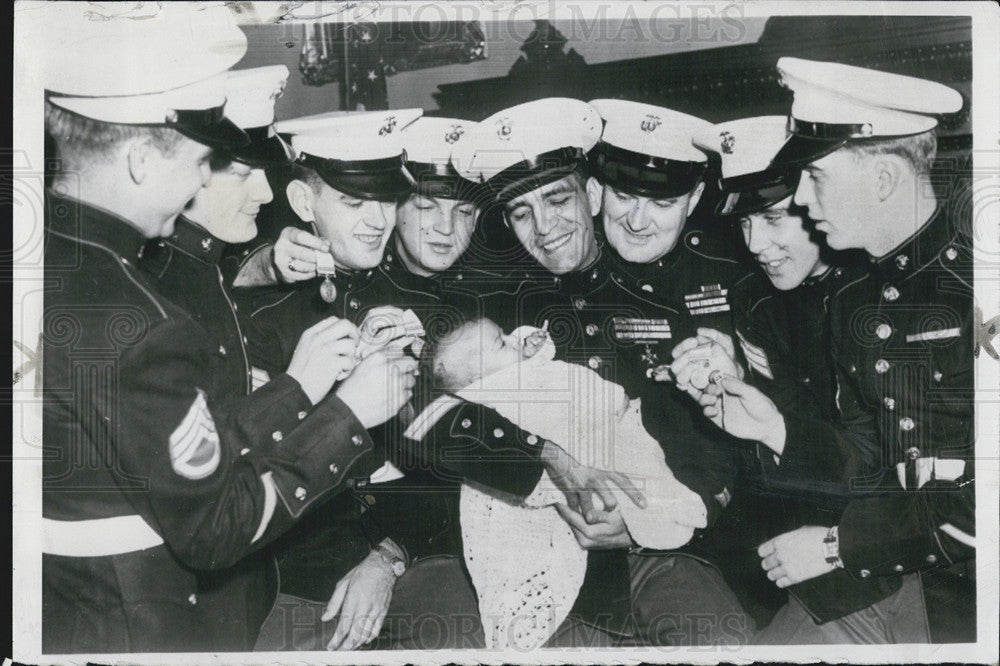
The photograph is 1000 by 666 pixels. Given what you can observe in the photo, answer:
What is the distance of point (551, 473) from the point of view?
2.73 metres

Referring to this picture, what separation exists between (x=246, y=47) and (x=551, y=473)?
1.49 metres

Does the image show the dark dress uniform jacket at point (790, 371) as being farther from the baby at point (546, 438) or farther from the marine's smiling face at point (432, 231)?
the marine's smiling face at point (432, 231)

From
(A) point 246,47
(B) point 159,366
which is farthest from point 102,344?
(A) point 246,47

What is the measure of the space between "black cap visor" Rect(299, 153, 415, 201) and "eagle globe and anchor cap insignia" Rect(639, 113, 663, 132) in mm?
678

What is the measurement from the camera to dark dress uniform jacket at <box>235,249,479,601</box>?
2.70 m

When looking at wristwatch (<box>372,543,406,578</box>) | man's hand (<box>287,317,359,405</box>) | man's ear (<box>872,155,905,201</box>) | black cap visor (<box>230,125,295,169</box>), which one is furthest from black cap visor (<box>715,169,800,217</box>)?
wristwatch (<box>372,543,406,578</box>)

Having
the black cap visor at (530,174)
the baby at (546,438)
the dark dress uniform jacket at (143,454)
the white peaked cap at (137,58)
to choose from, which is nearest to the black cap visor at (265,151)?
the white peaked cap at (137,58)

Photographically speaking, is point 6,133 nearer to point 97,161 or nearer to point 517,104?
point 97,161

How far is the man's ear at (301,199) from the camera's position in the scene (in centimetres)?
269

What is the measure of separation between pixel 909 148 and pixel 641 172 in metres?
0.79

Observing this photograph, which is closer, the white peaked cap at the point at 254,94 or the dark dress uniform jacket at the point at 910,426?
the white peaked cap at the point at 254,94

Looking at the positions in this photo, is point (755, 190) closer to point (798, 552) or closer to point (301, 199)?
point (798, 552)

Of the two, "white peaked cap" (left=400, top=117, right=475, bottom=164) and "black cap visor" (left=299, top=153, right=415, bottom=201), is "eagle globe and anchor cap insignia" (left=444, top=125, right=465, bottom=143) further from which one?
"black cap visor" (left=299, top=153, right=415, bottom=201)

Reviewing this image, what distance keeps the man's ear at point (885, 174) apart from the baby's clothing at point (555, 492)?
3.08ft
